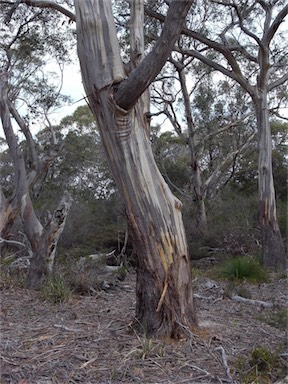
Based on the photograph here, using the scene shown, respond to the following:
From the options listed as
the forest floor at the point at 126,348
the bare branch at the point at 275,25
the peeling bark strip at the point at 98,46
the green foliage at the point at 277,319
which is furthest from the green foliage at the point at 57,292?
the bare branch at the point at 275,25

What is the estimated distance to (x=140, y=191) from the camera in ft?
15.5

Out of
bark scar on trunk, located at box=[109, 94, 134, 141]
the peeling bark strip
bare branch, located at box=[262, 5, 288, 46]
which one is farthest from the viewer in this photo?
bare branch, located at box=[262, 5, 288, 46]

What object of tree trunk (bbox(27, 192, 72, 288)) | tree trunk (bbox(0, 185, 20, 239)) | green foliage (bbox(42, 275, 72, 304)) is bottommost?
green foliage (bbox(42, 275, 72, 304))

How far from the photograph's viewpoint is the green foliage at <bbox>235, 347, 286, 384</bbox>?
3799 mm

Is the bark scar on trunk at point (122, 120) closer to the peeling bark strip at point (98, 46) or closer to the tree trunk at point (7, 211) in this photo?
the peeling bark strip at point (98, 46)

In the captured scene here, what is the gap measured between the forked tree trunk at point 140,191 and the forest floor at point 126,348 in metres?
0.27

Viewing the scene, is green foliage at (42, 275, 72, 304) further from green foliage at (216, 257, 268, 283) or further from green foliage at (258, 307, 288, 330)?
green foliage at (216, 257, 268, 283)

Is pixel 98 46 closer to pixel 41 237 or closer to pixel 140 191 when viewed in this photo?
pixel 140 191

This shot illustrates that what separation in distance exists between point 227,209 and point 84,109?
33.6 feet

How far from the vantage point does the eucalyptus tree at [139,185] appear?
4688 mm

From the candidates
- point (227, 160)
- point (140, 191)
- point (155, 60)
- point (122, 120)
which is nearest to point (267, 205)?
point (140, 191)

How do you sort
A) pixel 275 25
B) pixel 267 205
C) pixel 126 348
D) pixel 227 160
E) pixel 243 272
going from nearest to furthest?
pixel 126 348 → pixel 243 272 → pixel 275 25 → pixel 267 205 → pixel 227 160

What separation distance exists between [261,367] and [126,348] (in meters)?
1.15

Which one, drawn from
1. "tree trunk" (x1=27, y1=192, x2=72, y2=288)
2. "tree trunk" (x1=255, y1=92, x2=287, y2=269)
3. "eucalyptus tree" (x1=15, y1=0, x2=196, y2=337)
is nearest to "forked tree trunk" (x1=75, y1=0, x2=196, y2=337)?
"eucalyptus tree" (x1=15, y1=0, x2=196, y2=337)
